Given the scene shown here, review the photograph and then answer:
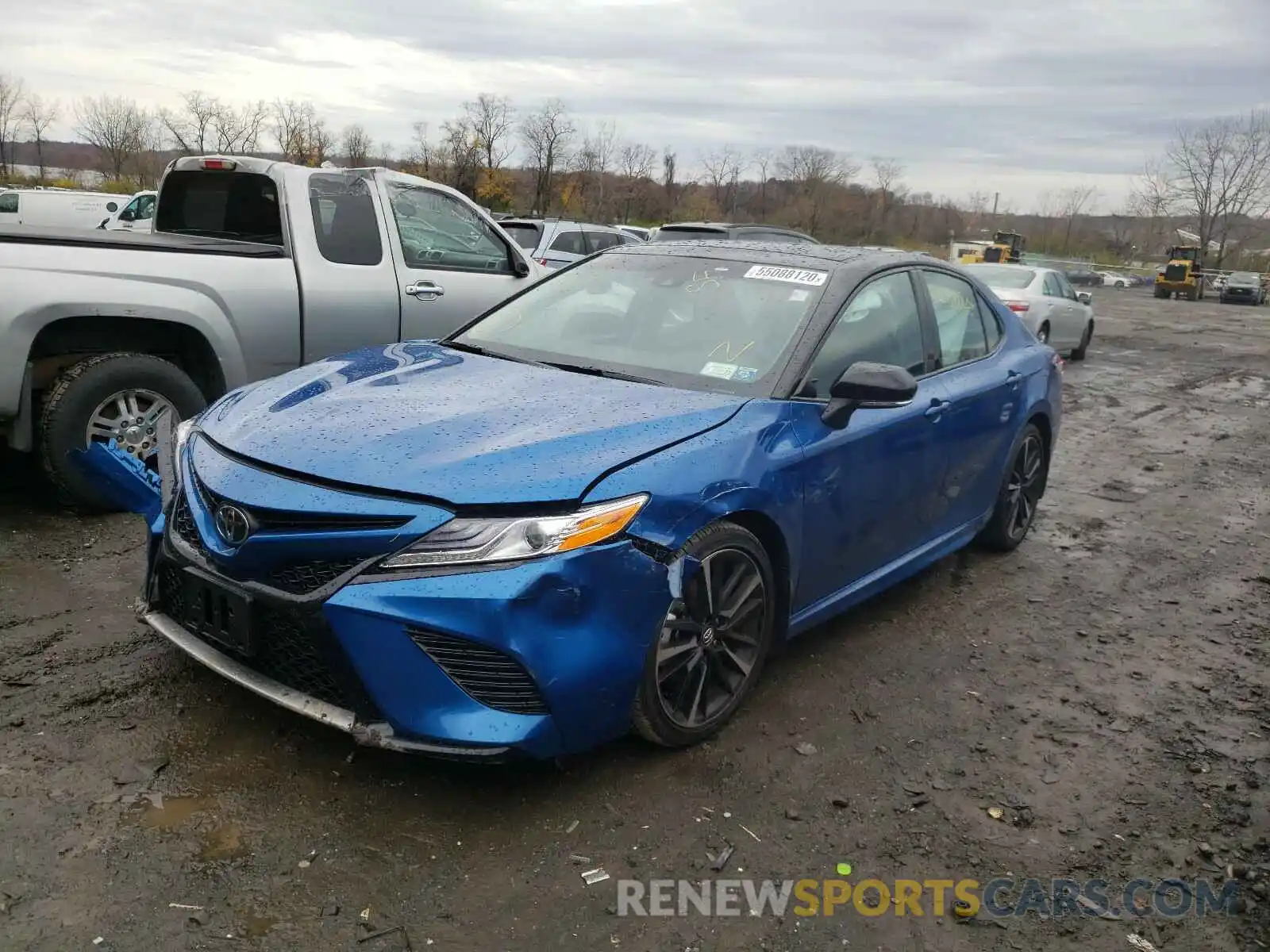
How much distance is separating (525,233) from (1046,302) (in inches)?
305

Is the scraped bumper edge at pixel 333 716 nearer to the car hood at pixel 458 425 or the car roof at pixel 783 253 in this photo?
the car hood at pixel 458 425

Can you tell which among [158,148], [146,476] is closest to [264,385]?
[146,476]

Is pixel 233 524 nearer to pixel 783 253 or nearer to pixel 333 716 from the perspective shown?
pixel 333 716

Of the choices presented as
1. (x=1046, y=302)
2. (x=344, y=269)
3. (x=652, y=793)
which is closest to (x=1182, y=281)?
(x=1046, y=302)

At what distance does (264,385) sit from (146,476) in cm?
69

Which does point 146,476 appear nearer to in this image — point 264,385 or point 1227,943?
point 264,385

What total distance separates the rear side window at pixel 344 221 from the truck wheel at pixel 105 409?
123cm

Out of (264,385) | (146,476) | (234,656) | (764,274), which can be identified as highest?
(764,274)

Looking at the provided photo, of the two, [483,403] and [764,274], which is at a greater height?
[764,274]

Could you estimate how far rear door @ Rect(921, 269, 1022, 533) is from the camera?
449 cm

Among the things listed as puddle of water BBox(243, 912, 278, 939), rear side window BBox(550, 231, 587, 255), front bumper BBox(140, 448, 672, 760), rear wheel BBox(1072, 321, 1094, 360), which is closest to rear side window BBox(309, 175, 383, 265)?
front bumper BBox(140, 448, 672, 760)

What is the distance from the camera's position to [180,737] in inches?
122

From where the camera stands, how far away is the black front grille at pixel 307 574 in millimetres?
2664

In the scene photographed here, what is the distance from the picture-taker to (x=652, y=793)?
3.04 meters
